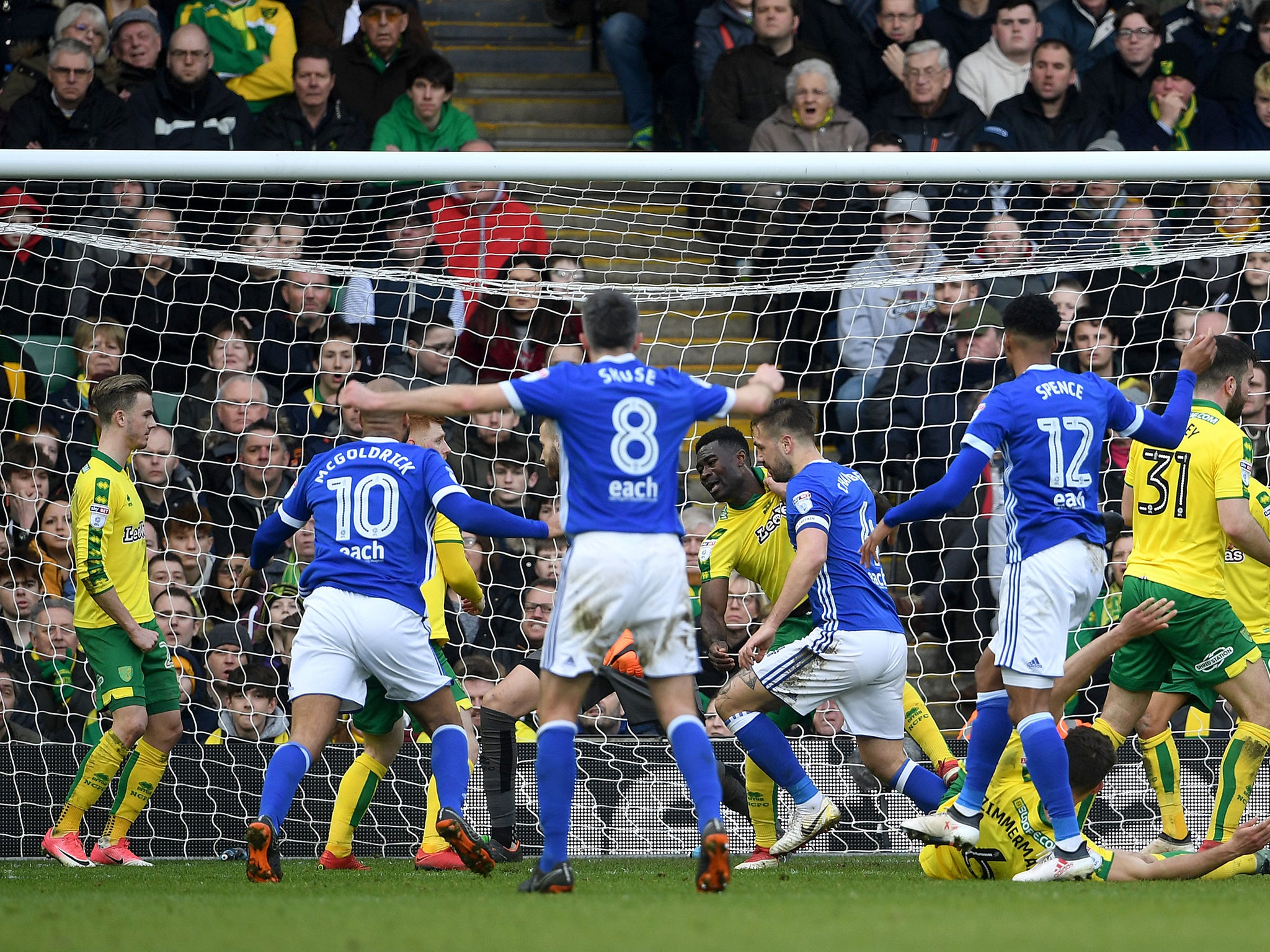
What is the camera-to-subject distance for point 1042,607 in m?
5.96

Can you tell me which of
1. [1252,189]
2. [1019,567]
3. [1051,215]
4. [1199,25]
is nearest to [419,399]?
[1019,567]

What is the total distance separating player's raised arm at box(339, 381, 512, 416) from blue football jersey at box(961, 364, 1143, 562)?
6.64 ft

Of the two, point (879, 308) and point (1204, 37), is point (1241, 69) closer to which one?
point (1204, 37)

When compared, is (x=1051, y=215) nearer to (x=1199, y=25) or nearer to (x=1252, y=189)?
(x=1252, y=189)

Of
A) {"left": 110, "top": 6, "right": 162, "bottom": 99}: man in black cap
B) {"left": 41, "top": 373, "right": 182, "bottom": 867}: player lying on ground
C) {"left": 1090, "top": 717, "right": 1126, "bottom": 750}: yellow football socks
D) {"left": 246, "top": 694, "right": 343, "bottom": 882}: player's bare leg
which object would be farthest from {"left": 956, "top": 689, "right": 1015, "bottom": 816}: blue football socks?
{"left": 110, "top": 6, "right": 162, "bottom": 99}: man in black cap

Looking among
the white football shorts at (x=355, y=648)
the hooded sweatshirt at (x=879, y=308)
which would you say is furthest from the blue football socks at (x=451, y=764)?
the hooded sweatshirt at (x=879, y=308)

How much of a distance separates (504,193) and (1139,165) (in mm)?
3981

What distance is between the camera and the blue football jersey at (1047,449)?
6.08 m

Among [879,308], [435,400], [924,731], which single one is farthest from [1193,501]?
[435,400]

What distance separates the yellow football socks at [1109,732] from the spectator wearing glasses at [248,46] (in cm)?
778

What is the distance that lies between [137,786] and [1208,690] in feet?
16.9

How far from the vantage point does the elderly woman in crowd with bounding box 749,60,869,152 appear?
10.8 metres

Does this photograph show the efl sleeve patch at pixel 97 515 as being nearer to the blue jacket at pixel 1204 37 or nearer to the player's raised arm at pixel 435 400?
the player's raised arm at pixel 435 400

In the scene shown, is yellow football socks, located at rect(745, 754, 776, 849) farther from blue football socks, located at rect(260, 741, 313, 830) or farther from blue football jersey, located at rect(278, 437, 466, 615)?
blue football socks, located at rect(260, 741, 313, 830)
